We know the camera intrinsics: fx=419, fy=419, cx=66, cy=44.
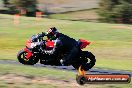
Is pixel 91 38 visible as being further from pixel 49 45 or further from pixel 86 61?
pixel 86 61

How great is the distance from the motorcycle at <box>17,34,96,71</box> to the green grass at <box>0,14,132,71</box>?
5.88 metres

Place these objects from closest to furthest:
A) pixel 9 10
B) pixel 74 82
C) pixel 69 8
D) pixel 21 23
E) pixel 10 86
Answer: pixel 10 86, pixel 74 82, pixel 21 23, pixel 9 10, pixel 69 8

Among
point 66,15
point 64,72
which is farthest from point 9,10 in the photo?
point 64,72

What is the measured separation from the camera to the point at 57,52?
1797 cm

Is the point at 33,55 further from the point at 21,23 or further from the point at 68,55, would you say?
the point at 21,23

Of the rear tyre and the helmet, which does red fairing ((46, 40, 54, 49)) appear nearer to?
the helmet

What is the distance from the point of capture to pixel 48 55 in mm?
17984

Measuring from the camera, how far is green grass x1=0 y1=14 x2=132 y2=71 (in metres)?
27.6

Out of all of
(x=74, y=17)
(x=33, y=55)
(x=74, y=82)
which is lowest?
(x=74, y=17)

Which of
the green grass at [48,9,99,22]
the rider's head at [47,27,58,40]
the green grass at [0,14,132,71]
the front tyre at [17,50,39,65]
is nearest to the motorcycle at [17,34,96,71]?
the front tyre at [17,50,39,65]

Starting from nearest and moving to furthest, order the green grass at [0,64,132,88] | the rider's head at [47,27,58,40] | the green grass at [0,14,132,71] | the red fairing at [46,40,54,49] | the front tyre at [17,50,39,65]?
the green grass at [0,64,132,88]
the rider's head at [47,27,58,40]
the front tyre at [17,50,39,65]
the red fairing at [46,40,54,49]
the green grass at [0,14,132,71]

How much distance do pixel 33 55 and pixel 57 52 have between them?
104 cm

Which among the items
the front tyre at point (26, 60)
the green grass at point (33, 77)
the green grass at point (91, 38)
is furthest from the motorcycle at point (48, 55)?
the green grass at point (91, 38)

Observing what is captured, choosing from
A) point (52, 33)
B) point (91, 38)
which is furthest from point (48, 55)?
point (91, 38)
